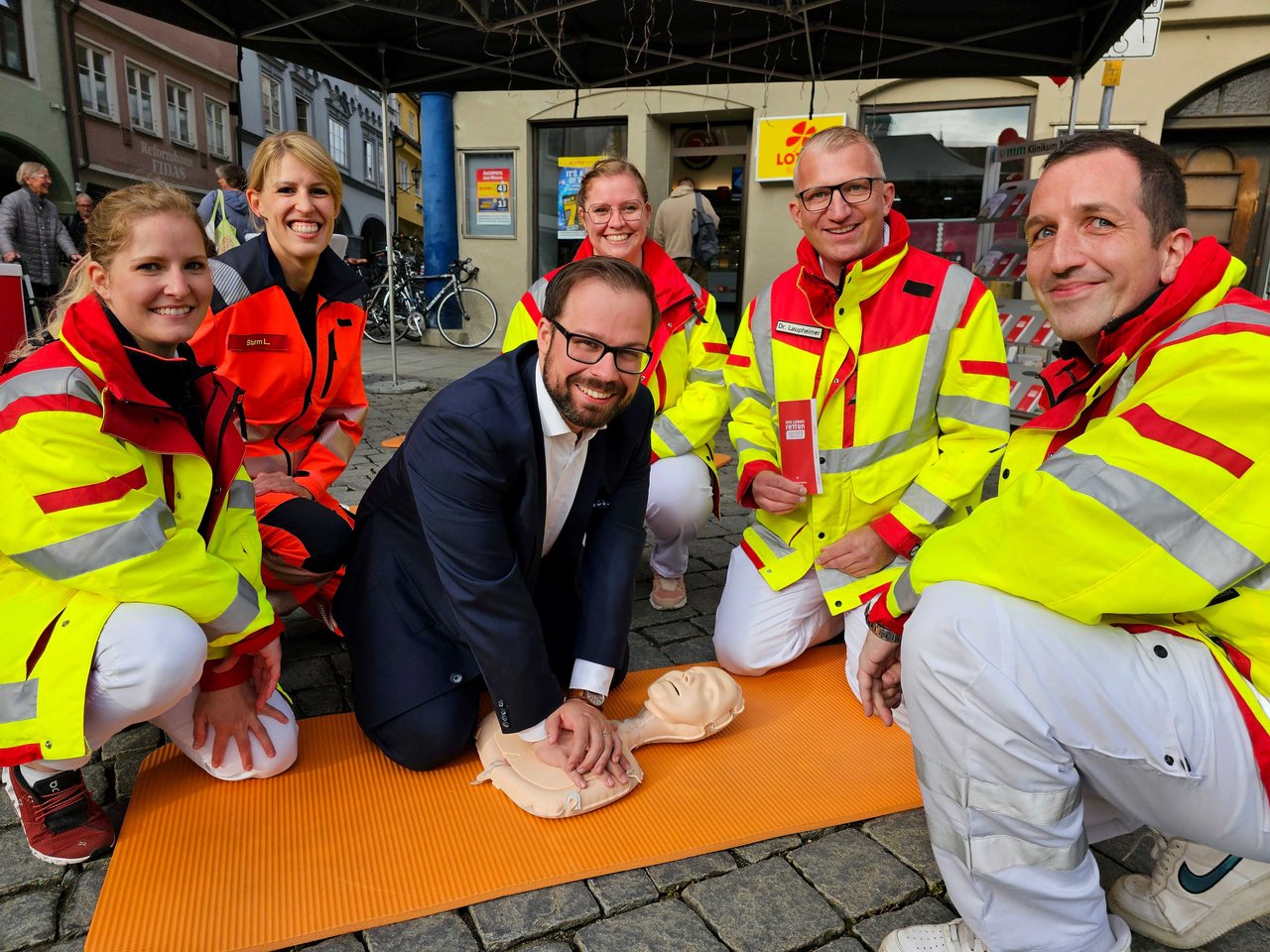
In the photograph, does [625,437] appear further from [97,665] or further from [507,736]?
[97,665]

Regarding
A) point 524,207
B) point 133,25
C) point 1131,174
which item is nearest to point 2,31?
point 133,25

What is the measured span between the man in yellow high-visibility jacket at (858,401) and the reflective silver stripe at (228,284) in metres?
1.89

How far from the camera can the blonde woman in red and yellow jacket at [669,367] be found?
3.48 m

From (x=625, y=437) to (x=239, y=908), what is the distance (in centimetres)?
147

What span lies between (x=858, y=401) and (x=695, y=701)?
1.16 m

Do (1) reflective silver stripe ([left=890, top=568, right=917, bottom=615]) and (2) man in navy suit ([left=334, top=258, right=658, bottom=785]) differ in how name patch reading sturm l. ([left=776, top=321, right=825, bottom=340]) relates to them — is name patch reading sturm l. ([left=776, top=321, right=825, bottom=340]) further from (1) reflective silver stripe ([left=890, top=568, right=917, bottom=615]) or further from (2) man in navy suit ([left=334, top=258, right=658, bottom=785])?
(1) reflective silver stripe ([left=890, top=568, right=917, bottom=615])

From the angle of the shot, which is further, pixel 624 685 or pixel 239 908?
pixel 624 685

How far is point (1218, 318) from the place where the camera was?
145 centimetres

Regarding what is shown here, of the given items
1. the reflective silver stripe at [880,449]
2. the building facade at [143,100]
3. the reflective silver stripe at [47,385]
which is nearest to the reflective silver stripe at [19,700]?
the reflective silver stripe at [47,385]

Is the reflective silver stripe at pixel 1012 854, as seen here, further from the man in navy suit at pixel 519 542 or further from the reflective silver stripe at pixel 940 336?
the reflective silver stripe at pixel 940 336

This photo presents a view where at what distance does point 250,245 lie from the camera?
302 cm

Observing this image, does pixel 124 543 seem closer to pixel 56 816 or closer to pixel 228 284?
pixel 56 816

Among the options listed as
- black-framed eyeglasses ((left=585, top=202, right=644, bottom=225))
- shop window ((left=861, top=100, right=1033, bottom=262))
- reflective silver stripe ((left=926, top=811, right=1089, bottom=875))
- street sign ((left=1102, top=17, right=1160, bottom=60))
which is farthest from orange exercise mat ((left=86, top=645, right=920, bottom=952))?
shop window ((left=861, top=100, right=1033, bottom=262))

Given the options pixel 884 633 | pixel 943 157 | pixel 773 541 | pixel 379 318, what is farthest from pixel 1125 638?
pixel 379 318
